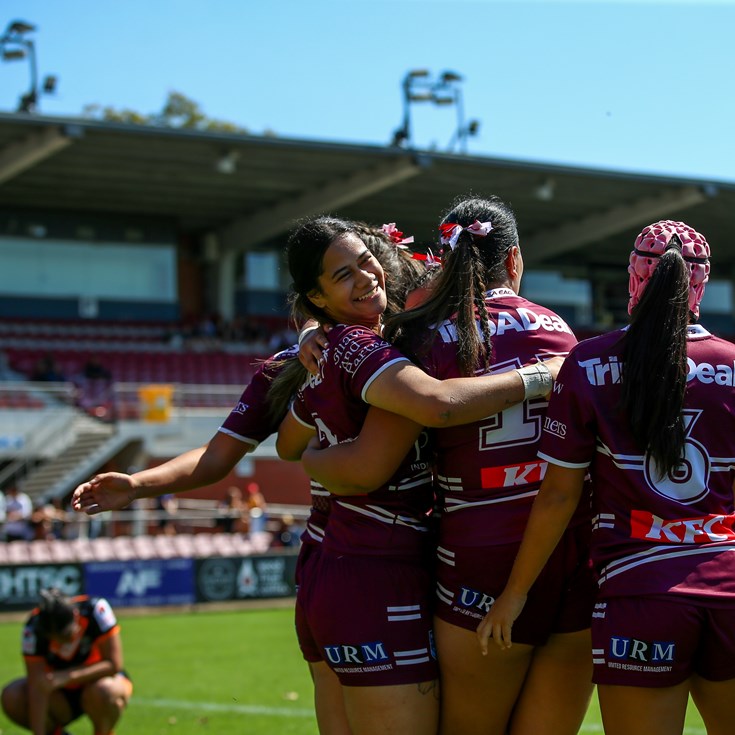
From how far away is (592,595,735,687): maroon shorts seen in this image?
3100 mm

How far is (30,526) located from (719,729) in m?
17.0

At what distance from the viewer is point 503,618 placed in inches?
128

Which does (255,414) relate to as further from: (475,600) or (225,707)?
(225,707)

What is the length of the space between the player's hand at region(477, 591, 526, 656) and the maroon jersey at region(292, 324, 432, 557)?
321mm

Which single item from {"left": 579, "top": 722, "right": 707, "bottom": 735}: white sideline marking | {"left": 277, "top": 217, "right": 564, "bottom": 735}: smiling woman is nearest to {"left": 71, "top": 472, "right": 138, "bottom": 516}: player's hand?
{"left": 277, "top": 217, "right": 564, "bottom": 735}: smiling woman

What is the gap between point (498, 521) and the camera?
3.40m

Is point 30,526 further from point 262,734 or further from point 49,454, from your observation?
point 262,734

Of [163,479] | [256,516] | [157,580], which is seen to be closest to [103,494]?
[163,479]

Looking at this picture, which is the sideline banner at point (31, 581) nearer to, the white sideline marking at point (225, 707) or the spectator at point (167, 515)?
the spectator at point (167, 515)

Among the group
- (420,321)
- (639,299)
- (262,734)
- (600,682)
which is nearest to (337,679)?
(600,682)

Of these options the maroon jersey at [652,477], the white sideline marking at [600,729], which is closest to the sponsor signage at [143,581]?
the white sideline marking at [600,729]

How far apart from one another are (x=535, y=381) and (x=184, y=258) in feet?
101

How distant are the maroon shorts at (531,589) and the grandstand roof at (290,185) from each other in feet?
69.9

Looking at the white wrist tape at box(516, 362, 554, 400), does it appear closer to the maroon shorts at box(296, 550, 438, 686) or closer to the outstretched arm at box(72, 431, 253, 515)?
the maroon shorts at box(296, 550, 438, 686)
